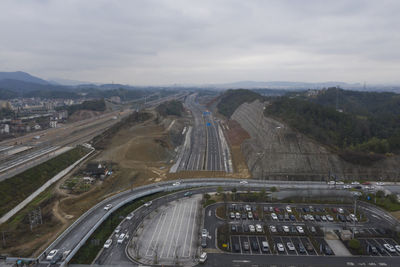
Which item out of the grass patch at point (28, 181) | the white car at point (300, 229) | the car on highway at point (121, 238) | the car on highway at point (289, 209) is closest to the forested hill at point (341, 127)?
the car on highway at point (289, 209)

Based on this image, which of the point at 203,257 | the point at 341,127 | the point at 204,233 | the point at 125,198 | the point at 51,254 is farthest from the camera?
the point at 341,127

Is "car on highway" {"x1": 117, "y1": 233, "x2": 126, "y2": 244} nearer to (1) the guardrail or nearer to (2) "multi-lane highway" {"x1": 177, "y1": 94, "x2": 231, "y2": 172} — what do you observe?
(1) the guardrail

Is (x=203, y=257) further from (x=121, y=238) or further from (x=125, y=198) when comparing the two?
(x=125, y=198)

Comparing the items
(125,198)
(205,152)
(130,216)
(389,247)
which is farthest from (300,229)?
(205,152)

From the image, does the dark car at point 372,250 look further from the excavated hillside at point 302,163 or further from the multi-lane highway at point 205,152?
the multi-lane highway at point 205,152

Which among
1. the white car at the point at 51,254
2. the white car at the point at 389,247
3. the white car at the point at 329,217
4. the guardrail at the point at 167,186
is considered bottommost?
the white car at the point at 389,247

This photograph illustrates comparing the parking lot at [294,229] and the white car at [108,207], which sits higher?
the white car at [108,207]

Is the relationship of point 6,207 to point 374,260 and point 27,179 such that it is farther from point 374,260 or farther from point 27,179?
point 374,260
